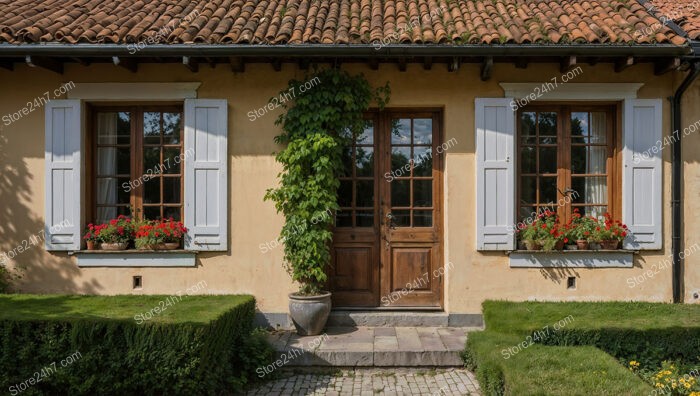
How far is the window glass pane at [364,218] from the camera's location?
674cm

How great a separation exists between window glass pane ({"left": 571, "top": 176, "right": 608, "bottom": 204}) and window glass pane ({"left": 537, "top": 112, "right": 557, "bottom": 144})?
59cm

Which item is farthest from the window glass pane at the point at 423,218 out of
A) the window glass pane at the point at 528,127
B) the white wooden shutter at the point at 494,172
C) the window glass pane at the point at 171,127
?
the window glass pane at the point at 171,127

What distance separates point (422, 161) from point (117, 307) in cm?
396

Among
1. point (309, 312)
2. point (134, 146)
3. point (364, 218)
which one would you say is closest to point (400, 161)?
point (364, 218)

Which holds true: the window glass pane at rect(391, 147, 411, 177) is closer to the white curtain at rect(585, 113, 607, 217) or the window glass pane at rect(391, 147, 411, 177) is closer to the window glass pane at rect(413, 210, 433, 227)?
the window glass pane at rect(413, 210, 433, 227)

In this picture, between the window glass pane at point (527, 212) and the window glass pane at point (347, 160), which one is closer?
the window glass pane at point (527, 212)

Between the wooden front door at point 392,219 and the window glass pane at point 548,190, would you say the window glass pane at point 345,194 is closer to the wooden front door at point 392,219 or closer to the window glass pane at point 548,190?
the wooden front door at point 392,219

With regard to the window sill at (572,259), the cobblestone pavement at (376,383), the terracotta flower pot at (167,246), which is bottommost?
the cobblestone pavement at (376,383)

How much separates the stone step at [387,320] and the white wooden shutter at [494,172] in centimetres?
105

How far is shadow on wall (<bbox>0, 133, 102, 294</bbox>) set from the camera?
253 inches

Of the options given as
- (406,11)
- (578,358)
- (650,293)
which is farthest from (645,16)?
(578,358)

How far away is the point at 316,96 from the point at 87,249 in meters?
3.44

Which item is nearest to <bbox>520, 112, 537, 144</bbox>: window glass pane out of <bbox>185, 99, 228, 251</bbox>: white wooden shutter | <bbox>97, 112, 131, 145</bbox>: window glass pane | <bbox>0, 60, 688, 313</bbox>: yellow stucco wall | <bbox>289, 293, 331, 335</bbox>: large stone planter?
<bbox>0, 60, 688, 313</bbox>: yellow stucco wall

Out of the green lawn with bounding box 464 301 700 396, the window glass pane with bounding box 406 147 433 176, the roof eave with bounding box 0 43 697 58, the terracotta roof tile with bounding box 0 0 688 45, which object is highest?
the terracotta roof tile with bounding box 0 0 688 45
